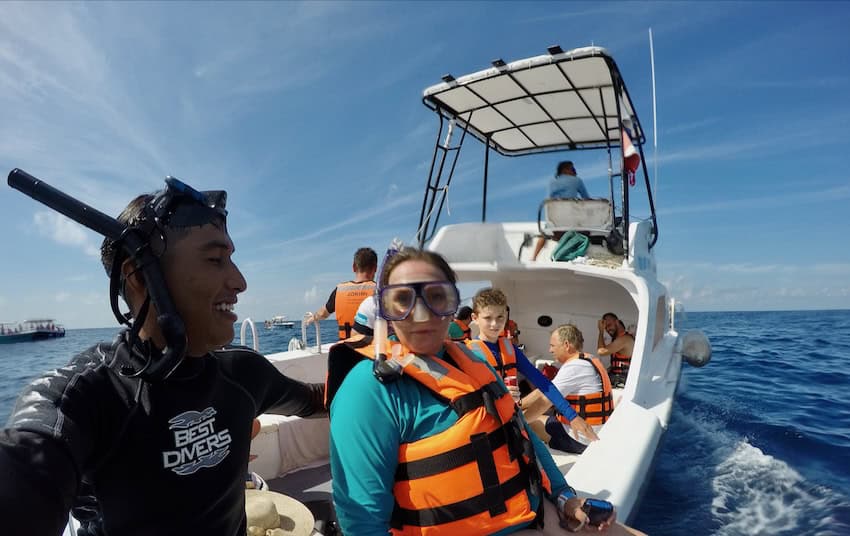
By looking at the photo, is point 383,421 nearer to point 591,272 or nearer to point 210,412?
point 210,412

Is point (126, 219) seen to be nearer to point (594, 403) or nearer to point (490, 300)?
point (490, 300)

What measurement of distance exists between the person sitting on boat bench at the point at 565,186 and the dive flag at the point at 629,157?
2.84ft

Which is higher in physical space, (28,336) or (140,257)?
(28,336)

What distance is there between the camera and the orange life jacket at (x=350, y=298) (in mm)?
4785

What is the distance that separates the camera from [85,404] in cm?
97

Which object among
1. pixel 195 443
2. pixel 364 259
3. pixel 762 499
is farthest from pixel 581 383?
pixel 195 443

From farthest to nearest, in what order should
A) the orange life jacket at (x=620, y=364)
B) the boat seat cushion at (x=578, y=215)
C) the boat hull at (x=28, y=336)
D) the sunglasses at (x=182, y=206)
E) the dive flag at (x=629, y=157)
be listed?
the boat hull at (x=28, y=336)
the orange life jacket at (x=620, y=364)
the boat seat cushion at (x=578, y=215)
the dive flag at (x=629, y=157)
the sunglasses at (x=182, y=206)

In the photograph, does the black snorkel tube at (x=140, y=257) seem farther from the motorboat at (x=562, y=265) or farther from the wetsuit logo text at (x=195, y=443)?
the motorboat at (x=562, y=265)

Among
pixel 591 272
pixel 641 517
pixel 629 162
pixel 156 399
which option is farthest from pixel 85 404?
pixel 629 162

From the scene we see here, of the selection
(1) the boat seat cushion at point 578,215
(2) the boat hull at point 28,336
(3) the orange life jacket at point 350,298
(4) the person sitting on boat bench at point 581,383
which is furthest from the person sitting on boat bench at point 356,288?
(2) the boat hull at point 28,336

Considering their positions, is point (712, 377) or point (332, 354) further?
point (712, 377)

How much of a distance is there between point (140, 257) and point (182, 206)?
205 mm

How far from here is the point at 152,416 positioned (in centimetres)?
109

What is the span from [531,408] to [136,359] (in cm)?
295
